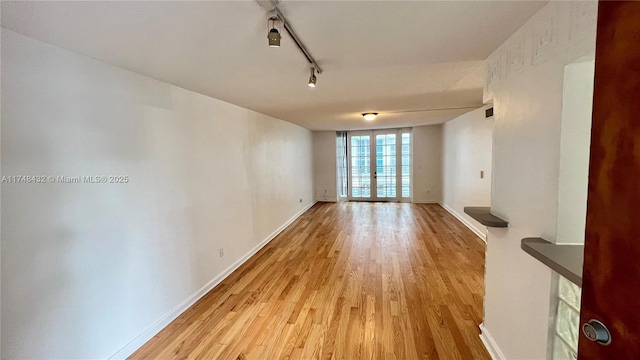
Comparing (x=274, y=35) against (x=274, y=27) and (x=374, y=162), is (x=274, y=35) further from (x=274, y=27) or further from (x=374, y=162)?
(x=374, y=162)

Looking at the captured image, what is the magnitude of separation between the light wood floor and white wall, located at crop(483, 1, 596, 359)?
56 cm

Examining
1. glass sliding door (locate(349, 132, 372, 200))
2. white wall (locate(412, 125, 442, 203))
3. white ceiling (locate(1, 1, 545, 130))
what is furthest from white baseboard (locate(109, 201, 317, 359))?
white wall (locate(412, 125, 442, 203))

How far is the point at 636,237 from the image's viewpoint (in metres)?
0.63

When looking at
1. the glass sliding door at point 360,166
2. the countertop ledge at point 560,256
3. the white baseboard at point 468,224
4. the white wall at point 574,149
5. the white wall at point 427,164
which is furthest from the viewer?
the glass sliding door at point 360,166

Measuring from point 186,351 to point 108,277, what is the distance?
2.68 feet

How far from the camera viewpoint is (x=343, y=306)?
8.80 feet

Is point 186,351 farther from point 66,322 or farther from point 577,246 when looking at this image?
point 577,246

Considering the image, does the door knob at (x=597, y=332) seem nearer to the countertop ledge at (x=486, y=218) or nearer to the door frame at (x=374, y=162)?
the countertop ledge at (x=486, y=218)

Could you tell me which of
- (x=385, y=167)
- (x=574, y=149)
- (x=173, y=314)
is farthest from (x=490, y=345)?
(x=385, y=167)

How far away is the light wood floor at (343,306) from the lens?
2.11 metres

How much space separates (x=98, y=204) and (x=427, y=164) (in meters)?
7.67

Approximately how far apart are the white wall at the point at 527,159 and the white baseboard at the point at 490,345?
0.08 ft

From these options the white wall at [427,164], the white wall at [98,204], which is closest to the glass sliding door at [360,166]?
the white wall at [427,164]

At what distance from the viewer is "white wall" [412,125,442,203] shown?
25.6 ft
